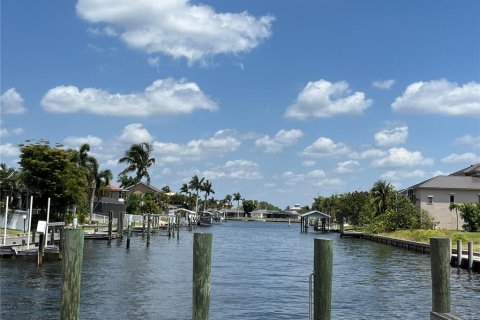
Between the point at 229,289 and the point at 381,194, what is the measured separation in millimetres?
75258

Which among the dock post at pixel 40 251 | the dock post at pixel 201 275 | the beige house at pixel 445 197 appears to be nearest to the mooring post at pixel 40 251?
the dock post at pixel 40 251

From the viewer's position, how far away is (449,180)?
83125 millimetres

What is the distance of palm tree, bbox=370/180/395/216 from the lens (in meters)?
98.2

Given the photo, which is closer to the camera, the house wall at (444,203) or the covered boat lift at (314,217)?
the house wall at (444,203)

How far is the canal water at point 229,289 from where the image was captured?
879 inches

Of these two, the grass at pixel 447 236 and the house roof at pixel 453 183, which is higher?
the house roof at pixel 453 183

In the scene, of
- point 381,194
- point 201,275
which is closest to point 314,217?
point 381,194

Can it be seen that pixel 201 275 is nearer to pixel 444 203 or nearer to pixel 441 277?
pixel 441 277

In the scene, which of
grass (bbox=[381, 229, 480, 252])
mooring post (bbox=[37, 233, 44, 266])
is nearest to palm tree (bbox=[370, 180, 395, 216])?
grass (bbox=[381, 229, 480, 252])

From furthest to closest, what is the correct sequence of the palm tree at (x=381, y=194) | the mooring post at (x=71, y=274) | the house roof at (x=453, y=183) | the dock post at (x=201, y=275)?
1. the palm tree at (x=381, y=194)
2. the house roof at (x=453, y=183)
3. the dock post at (x=201, y=275)
4. the mooring post at (x=71, y=274)

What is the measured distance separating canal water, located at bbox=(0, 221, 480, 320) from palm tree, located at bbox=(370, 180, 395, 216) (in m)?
54.7

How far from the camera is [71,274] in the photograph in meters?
10.7

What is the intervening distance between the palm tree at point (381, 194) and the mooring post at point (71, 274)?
299ft

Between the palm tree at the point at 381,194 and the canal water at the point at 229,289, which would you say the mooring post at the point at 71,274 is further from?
the palm tree at the point at 381,194
